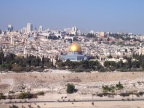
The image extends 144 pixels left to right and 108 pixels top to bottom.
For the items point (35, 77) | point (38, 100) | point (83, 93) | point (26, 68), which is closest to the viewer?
point (38, 100)

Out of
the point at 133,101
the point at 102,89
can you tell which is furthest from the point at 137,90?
the point at 133,101

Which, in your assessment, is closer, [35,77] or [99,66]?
[35,77]

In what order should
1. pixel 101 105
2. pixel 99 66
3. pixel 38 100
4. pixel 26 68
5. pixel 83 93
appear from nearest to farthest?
pixel 101 105, pixel 38 100, pixel 83 93, pixel 26 68, pixel 99 66

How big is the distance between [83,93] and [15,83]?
246 inches

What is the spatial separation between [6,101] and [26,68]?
1298cm

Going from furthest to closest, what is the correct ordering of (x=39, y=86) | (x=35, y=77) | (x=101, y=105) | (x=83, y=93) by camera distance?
(x=35, y=77) → (x=39, y=86) → (x=83, y=93) → (x=101, y=105)

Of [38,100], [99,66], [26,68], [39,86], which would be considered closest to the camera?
[38,100]

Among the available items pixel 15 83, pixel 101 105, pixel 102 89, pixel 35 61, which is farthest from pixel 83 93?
pixel 35 61

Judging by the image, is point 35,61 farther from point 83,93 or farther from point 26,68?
point 83,93

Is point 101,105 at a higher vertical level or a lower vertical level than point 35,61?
lower

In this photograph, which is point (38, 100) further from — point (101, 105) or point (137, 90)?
point (137, 90)

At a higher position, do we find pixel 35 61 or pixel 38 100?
pixel 35 61

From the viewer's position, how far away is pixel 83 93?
1011 inches

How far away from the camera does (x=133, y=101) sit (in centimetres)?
2227
